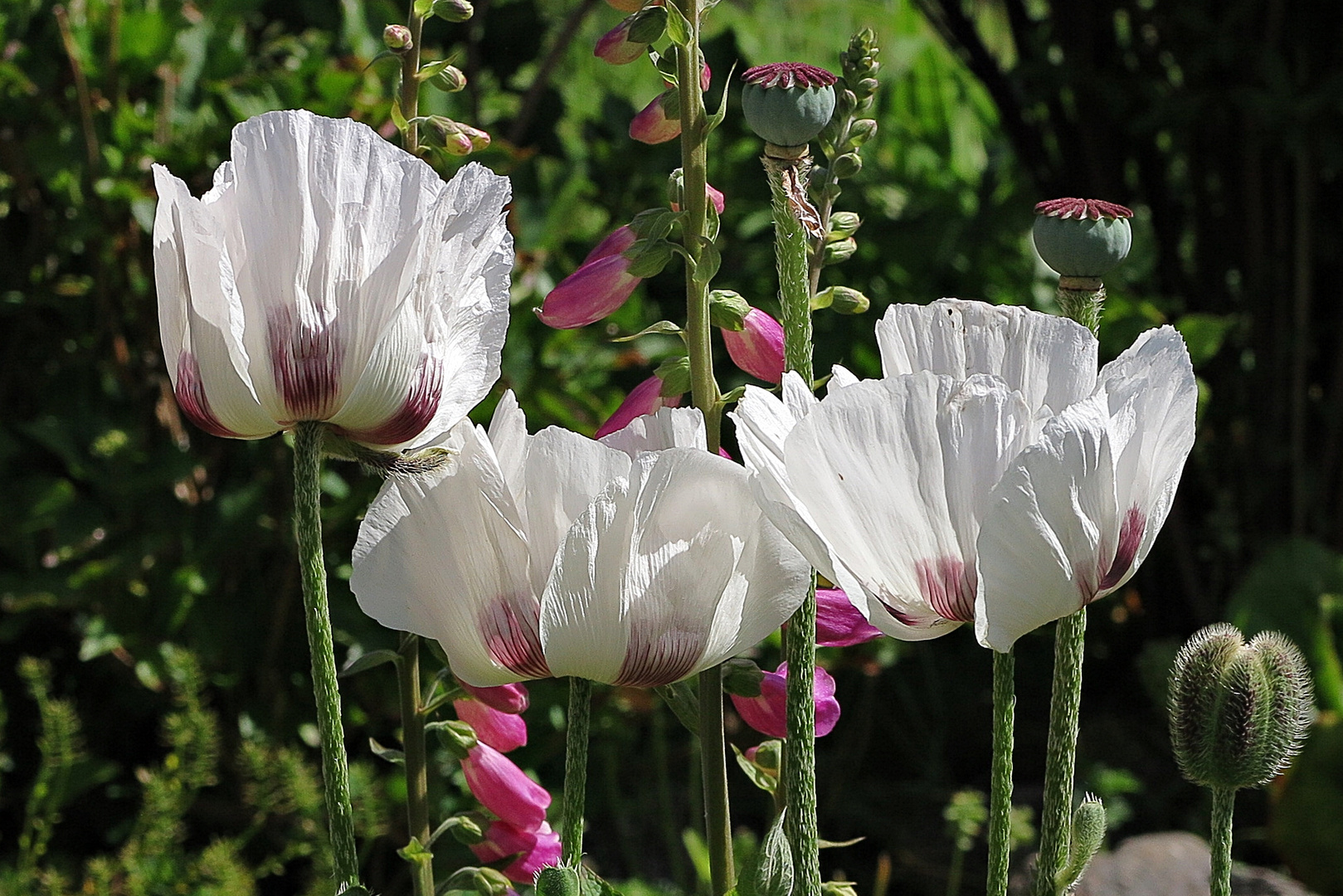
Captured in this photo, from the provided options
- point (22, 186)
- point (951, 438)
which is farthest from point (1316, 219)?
point (951, 438)

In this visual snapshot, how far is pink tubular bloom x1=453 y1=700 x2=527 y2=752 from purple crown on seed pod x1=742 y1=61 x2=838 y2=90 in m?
0.31

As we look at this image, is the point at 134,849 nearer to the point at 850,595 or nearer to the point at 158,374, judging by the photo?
the point at 158,374

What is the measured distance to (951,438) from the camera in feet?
1.38

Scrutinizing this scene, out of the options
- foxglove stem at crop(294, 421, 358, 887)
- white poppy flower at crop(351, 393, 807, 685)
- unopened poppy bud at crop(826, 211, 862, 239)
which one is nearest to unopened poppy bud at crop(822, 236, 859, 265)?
unopened poppy bud at crop(826, 211, 862, 239)

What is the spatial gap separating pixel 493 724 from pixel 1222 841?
32 centimetres

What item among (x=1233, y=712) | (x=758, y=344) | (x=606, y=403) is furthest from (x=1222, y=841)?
(x=606, y=403)

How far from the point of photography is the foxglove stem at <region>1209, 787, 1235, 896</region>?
44 centimetres

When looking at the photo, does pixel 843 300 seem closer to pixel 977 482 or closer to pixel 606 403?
pixel 977 482

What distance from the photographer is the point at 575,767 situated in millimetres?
426

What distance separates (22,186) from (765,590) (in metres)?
1.57

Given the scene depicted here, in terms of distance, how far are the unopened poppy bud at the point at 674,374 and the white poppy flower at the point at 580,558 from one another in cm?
7

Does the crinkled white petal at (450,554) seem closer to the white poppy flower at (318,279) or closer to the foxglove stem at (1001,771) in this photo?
the white poppy flower at (318,279)

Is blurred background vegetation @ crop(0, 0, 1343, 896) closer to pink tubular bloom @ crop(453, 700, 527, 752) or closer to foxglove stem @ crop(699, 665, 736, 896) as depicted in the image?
pink tubular bloom @ crop(453, 700, 527, 752)

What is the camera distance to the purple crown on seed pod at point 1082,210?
17.7 inches
